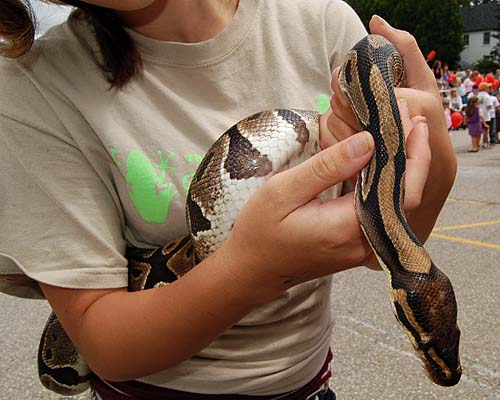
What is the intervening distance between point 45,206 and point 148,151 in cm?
32

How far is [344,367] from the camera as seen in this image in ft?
12.8

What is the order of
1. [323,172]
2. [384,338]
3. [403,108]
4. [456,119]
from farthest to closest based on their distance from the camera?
1. [456,119]
2. [384,338]
3. [403,108]
4. [323,172]

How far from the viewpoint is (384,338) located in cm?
421

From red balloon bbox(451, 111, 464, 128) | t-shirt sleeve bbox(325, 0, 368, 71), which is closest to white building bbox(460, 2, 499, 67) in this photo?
red balloon bbox(451, 111, 464, 128)

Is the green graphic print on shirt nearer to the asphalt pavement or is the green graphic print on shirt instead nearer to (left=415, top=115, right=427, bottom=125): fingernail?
(left=415, top=115, right=427, bottom=125): fingernail

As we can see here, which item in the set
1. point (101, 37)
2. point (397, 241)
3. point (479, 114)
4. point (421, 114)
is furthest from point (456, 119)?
point (101, 37)

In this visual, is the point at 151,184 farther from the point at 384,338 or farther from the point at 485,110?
the point at 485,110

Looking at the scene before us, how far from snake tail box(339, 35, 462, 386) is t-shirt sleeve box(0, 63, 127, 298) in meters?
0.75

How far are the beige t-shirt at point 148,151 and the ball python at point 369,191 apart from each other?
7cm

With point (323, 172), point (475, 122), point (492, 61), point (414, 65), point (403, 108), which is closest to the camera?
point (323, 172)

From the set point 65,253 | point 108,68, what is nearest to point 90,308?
point 65,253

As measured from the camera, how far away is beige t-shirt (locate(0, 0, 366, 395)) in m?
1.54

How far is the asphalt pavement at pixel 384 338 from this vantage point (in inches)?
143

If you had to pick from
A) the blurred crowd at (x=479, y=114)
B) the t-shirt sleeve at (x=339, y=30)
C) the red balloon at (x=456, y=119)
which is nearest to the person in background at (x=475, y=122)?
the blurred crowd at (x=479, y=114)
